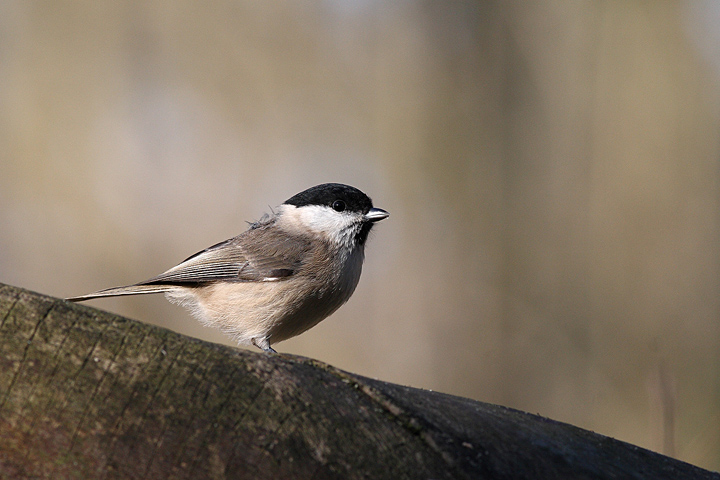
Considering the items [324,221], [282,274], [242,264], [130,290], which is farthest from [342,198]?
[130,290]

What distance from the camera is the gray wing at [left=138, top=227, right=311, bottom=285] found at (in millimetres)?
3262

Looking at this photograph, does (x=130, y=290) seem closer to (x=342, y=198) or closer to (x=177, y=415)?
(x=342, y=198)

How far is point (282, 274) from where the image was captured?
3207mm

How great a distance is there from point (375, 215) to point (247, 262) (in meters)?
0.78

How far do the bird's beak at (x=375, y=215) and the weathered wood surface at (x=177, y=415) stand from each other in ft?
7.39

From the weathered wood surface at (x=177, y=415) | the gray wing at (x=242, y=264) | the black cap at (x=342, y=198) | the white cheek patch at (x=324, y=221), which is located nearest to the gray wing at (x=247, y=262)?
the gray wing at (x=242, y=264)

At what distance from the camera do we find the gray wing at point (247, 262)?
3.26m

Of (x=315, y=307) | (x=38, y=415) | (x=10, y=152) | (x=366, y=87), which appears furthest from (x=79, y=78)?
(x=38, y=415)

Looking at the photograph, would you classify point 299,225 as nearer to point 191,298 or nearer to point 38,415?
point 191,298

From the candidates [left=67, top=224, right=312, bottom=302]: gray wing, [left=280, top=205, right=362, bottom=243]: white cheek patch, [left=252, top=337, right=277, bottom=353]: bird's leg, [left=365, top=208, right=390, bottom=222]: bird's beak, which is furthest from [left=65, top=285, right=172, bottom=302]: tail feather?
[left=365, top=208, right=390, bottom=222]: bird's beak

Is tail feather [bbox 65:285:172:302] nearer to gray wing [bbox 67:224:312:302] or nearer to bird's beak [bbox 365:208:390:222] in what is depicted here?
gray wing [bbox 67:224:312:302]

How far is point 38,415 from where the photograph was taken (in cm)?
99

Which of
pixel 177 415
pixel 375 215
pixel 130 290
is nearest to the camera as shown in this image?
pixel 177 415

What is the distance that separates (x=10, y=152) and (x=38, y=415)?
5.94 metres
